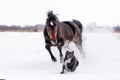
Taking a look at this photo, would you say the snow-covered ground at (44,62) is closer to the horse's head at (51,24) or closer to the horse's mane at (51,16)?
the horse's head at (51,24)

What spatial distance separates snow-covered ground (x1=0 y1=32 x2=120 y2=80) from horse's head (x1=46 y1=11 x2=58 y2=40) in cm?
123

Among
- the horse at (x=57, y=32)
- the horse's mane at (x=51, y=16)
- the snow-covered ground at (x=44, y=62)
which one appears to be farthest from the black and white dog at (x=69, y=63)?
the horse's mane at (x=51, y=16)

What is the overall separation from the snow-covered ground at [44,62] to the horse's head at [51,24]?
1.23m

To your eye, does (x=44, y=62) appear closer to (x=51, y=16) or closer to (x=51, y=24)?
(x=51, y=24)

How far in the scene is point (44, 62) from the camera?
1852 centimetres

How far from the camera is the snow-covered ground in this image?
13.7 meters

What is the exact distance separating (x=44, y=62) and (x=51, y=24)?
9.96 feet

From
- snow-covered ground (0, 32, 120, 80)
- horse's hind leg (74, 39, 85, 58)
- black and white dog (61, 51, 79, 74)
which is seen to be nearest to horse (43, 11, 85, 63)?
black and white dog (61, 51, 79, 74)

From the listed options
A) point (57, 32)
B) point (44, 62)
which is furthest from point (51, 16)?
point (44, 62)

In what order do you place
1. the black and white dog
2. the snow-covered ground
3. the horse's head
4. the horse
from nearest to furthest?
the snow-covered ground < the black and white dog < the horse's head < the horse

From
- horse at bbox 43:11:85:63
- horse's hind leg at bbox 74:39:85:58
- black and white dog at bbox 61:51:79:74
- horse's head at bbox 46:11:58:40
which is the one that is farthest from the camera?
horse's hind leg at bbox 74:39:85:58

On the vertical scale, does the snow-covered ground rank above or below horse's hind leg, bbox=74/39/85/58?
below

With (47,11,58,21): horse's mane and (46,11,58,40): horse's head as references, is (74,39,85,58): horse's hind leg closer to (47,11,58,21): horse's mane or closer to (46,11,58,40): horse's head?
(46,11,58,40): horse's head

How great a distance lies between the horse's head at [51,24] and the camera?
15.8m
